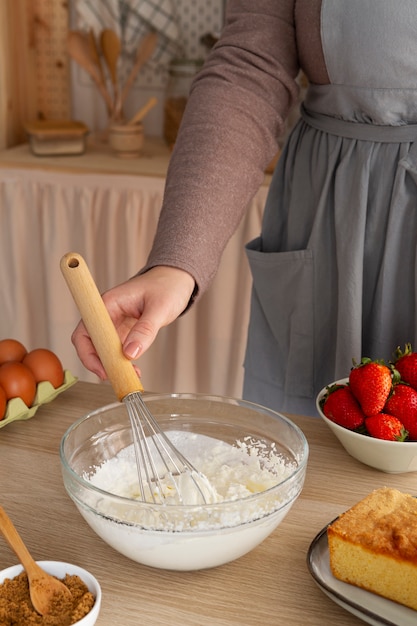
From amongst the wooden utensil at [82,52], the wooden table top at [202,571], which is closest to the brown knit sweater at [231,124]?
the wooden table top at [202,571]

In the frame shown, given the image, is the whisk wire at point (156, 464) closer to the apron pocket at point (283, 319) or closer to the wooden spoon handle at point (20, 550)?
the wooden spoon handle at point (20, 550)

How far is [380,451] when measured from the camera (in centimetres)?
79

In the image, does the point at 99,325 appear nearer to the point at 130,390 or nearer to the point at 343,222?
the point at 130,390

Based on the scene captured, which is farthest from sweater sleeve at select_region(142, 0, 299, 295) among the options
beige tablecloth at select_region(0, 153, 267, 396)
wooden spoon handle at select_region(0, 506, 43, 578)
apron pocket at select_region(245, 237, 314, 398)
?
beige tablecloth at select_region(0, 153, 267, 396)

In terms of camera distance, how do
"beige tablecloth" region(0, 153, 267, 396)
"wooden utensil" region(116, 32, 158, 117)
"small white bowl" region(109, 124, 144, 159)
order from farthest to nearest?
"wooden utensil" region(116, 32, 158, 117)
"small white bowl" region(109, 124, 144, 159)
"beige tablecloth" region(0, 153, 267, 396)

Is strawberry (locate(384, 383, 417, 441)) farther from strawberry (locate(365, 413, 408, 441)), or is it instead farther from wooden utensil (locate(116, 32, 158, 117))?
wooden utensil (locate(116, 32, 158, 117))

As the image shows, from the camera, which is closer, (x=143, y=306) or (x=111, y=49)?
(x=143, y=306)

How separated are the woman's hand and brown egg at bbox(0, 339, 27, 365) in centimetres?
22

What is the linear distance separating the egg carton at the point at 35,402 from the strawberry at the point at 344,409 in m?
0.34

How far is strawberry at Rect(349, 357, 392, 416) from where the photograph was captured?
81cm

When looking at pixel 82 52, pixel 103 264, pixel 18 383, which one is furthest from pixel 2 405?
pixel 82 52

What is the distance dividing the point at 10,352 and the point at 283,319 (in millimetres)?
440

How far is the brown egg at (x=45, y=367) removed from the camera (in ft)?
3.19

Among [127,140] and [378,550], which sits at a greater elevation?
[378,550]
